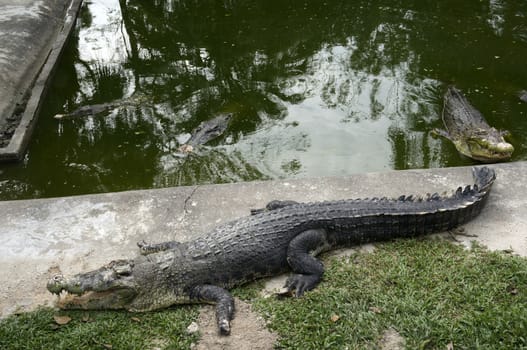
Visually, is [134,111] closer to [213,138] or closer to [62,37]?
[213,138]

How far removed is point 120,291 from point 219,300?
817mm

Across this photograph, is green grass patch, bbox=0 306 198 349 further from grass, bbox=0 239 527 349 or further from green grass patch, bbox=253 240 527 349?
green grass patch, bbox=253 240 527 349

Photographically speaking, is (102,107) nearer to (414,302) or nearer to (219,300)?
(219,300)

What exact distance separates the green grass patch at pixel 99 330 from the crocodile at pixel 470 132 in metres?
5.14

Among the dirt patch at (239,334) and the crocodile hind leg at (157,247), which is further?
the crocodile hind leg at (157,247)

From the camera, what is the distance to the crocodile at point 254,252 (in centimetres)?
382

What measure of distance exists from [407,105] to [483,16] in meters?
5.16

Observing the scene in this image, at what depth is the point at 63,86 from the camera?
9.79 m

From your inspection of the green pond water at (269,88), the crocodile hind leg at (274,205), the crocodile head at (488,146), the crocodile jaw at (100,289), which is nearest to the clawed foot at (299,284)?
the crocodile hind leg at (274,205)

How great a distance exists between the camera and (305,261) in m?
Answer: 4.07

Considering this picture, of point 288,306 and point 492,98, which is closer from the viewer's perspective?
point 288,306

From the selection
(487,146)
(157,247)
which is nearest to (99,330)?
(157,247)

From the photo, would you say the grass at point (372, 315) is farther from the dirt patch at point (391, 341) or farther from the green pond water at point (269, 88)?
the green pond water at point (269, 88)

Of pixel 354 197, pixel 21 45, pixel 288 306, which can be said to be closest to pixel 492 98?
pixel 354 197
